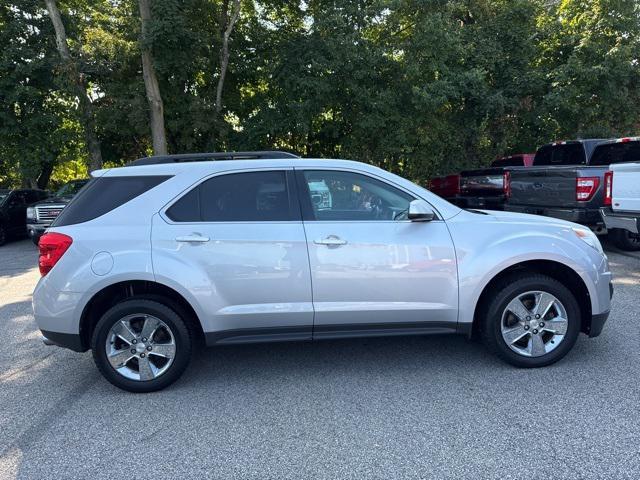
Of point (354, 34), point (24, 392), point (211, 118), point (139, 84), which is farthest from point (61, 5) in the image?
point (24, 392)

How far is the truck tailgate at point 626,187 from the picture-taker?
6.52 meters

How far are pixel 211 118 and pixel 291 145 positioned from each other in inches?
123

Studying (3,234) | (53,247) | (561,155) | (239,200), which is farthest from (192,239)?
(3,234)

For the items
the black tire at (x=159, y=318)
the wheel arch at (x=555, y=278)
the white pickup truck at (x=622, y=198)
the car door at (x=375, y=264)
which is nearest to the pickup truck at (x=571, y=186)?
the white pickup truck at (x=622, y=198)

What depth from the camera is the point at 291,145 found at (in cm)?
1788

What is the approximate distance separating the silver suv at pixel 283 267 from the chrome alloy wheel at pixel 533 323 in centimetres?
A: 1

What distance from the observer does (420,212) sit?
375cm

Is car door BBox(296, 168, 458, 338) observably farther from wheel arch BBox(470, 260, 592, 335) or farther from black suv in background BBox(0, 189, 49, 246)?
black suv in background BBox(0, 189, 49, 246)

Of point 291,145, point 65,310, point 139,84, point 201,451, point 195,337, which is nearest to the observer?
point 201,451

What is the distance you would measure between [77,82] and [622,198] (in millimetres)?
15241

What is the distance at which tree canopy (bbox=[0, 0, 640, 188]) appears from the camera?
1457 cm

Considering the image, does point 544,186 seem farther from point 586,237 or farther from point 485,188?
point 586,237

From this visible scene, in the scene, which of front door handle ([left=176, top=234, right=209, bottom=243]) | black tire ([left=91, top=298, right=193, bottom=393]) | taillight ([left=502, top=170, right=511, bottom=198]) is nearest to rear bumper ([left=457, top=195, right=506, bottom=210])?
taillight ([left=502, top=170, right=511, bottom=198])

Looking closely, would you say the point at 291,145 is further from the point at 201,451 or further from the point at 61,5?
the point at 201,451
